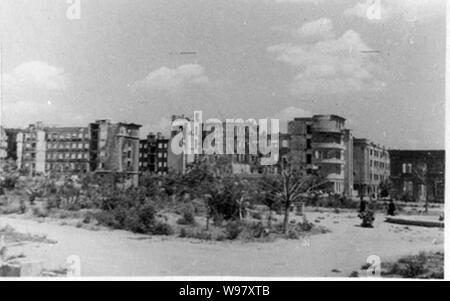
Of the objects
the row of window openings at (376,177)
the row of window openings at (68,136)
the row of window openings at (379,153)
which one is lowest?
the row of window openings at (376,177)

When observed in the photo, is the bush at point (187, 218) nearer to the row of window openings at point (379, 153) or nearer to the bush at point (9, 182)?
the bush at point (9, 182)

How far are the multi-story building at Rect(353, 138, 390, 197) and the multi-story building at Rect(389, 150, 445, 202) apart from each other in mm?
97

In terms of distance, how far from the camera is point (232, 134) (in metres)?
6.02

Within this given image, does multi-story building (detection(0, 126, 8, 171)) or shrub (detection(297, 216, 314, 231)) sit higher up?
multi-story building (detection(0, 126, 8, 171))

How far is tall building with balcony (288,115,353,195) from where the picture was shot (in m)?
6.00

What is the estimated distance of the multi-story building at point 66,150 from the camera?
626cm

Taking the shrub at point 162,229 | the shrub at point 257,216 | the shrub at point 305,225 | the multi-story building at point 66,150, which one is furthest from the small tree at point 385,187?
the multi-story building at point 66,150

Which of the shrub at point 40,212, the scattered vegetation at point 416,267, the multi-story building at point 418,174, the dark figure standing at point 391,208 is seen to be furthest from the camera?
the shrub at point 40,212

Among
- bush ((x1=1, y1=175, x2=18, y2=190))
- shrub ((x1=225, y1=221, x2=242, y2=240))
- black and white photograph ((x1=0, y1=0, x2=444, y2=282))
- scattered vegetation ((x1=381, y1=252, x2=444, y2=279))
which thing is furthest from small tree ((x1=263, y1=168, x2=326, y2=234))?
bush ((x1=1, y1=175, x2=18, y2=190))

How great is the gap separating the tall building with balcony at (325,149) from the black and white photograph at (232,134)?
Answer: 0.06 ft

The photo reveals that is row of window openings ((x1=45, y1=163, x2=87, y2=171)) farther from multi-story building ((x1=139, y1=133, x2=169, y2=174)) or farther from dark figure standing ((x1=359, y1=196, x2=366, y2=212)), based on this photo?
dark figure standing ((x1=359, y1=196, x2=366, y2=212))

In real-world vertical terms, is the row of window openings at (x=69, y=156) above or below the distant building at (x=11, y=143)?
below

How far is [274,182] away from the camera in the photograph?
6105 millimetres

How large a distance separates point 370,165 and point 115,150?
10.4 ft
